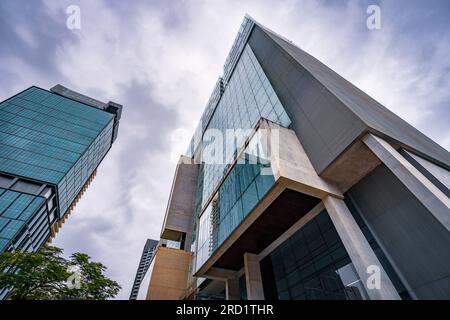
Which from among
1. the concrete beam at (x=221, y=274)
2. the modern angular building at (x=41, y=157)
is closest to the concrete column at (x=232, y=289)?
the concrete beam at (x=221, y=274)

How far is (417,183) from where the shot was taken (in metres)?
8.31

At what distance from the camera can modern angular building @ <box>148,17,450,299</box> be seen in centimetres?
905

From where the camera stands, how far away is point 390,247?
10.1m

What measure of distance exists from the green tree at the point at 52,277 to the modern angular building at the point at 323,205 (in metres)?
8.21

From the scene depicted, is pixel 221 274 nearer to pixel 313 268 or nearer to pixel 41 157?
pixel 313 268

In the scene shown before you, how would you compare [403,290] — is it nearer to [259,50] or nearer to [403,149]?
[403,149]

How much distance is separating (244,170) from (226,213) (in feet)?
13.2

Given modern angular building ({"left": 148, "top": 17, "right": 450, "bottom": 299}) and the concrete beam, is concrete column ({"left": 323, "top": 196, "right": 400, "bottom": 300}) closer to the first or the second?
modern angular building ({"left": 148, "top": 17, "right": 450, "bottom": 299})

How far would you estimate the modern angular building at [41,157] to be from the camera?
61.0 m

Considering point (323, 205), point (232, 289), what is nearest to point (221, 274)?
point (232, 289)

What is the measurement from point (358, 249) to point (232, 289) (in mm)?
13828

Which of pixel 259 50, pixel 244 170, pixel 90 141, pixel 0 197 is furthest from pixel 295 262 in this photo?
pixel 90 141

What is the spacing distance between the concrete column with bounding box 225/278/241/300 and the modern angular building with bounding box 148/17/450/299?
9 centimetres

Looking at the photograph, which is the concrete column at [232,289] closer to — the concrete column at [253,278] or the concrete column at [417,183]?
the concrete column at [253,278]
